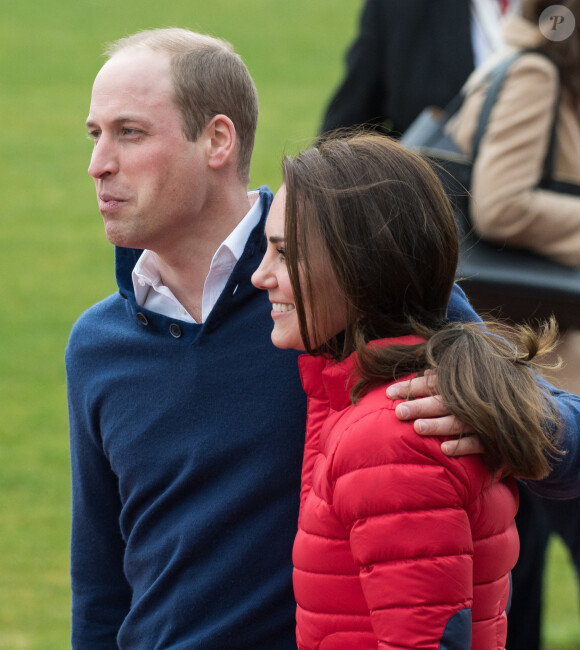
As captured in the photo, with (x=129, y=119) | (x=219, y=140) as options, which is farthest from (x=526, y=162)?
Result: (x=129, y=119)

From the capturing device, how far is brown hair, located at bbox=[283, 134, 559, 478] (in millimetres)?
2133

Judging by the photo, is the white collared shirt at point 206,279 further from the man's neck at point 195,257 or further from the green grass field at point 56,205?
the green grass field at point 56,205

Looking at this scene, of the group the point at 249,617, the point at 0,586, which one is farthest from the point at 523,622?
the point at 0,586

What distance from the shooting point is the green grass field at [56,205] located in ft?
19.4

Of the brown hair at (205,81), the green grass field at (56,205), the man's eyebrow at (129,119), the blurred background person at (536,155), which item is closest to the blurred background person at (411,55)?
the green grass field at (56,205)

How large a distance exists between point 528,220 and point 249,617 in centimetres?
175

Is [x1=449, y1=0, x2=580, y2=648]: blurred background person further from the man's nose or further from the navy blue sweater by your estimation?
the man's nose

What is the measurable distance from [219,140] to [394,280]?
0.69 meters

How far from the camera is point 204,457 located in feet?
8.27

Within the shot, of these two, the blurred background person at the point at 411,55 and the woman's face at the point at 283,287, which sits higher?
the woman's face at the point at 283,287

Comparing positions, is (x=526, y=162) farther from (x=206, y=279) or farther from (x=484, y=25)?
(x=484, y=25)

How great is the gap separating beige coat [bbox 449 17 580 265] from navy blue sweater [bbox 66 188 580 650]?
1.21m

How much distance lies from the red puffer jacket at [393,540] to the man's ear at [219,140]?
2.22 ft

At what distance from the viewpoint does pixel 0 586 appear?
577 cm
